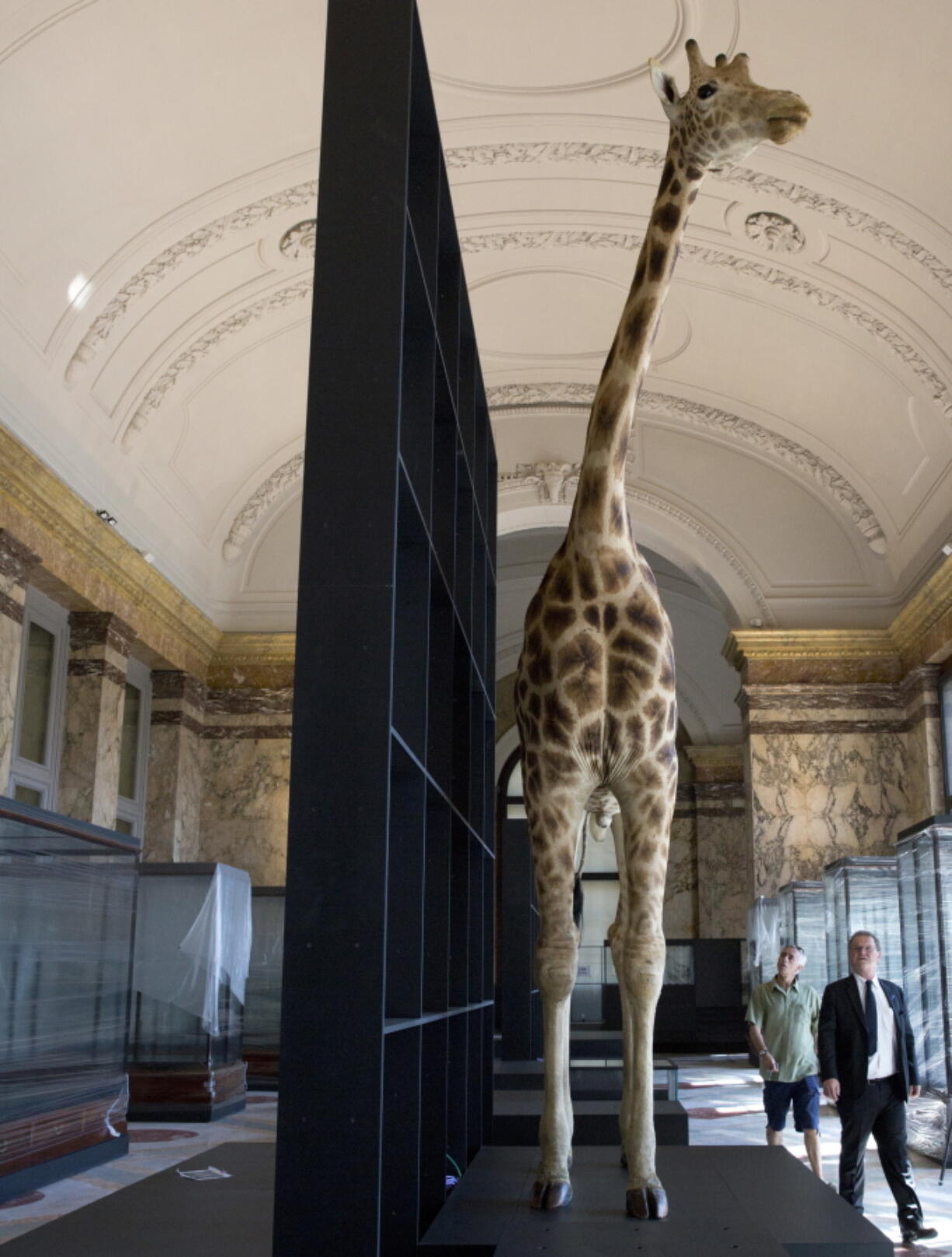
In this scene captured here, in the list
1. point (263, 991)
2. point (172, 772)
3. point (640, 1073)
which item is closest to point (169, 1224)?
point (640, 1073)

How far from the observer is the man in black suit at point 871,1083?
283 inches

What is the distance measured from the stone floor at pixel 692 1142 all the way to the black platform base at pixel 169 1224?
0.65m

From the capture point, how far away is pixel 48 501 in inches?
539

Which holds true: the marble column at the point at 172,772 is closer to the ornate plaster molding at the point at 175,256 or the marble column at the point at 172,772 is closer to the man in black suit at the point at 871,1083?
the ornate plaster molding at the point at 175,256

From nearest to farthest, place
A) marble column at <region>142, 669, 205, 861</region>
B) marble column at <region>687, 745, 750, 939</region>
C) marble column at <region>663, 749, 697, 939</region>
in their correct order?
marble column at <region>142, 669, 205, 861</region>
marble column at <region>687, 745, 750, 939</region>
marble column at <region>663, 749, 697, 939</region>

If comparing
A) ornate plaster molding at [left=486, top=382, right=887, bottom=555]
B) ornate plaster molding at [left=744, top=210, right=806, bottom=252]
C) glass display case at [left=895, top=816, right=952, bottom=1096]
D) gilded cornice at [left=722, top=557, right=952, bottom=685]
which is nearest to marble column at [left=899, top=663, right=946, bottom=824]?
gilded cornice at [left=722, top=557, right=952, bottom=685]

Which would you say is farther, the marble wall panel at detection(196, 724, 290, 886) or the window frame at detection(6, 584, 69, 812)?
the marble wall panel at detection(196, 724, 290, 886)

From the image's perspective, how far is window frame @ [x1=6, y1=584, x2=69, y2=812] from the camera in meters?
14.5

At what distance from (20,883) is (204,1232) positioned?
4.34 m

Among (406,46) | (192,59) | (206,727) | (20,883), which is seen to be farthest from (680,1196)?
(206,727)

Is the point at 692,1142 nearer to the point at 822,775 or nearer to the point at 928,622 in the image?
the point at 822,775

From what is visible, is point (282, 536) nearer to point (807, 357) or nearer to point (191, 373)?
point (191, 373)

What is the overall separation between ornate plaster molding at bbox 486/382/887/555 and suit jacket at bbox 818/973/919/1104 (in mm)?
11811

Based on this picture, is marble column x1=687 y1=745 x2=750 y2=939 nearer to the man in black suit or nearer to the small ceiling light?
the small ceiling light
